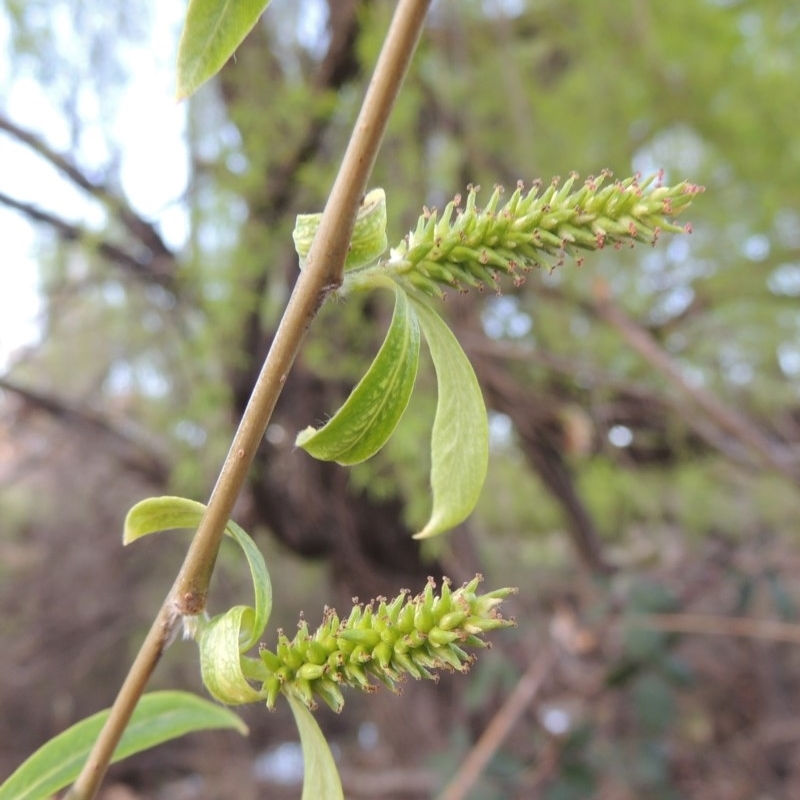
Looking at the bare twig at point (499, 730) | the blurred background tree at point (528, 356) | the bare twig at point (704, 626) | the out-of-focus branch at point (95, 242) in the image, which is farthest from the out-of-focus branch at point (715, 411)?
the out-of-focus branch at point (95, 242)

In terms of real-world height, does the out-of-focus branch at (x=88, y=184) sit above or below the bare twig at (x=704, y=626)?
above

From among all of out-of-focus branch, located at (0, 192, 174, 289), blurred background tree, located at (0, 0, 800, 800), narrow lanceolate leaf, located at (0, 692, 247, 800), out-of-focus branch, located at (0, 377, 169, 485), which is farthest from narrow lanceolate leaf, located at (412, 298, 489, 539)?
out-of-focus branch, located at (0, 377, 169, 485)

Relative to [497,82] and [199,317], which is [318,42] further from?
[199,317]

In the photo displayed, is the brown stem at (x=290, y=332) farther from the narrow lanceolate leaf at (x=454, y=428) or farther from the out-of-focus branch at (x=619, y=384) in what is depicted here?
the out-of-focus branch at (x=619, y=384)

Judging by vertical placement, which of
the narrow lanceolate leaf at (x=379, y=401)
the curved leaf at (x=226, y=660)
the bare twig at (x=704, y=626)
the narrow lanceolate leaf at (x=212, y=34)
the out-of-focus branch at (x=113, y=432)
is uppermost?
the narrow lanceolate leaf at (x=212, y=34)

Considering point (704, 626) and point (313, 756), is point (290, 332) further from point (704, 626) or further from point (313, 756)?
point (704, 626)

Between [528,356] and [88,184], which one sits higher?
[88,184]

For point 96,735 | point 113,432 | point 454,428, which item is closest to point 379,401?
point 454,428
